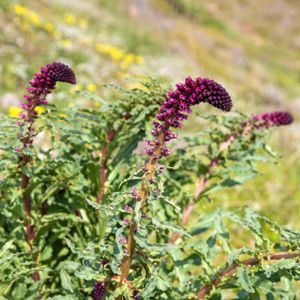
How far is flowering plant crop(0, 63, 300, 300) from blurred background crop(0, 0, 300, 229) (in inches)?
17.9

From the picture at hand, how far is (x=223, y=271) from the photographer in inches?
112

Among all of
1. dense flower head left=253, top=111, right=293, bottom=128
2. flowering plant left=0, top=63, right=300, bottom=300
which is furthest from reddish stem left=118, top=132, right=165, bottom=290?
dense flower head left=253, top=111, right=293, bottom=128

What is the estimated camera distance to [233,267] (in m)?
2.80

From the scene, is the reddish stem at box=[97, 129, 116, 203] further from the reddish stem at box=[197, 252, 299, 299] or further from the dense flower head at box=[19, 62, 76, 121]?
the reddish stem at box=[197, 252, 299, 299]

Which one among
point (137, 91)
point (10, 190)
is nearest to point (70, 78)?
point (137, 91)

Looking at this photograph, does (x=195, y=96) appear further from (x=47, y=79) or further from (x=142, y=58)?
(x=142, y=58)

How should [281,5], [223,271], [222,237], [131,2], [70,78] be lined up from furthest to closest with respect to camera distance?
[281,5] → [131,2] → [222,237] → [223,271] → [70,78]

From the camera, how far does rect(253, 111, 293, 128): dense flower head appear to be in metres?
3.38

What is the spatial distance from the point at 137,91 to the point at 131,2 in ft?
106

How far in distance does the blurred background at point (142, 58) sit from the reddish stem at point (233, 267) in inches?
48.1

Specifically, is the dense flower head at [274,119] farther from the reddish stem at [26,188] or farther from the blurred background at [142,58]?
the reddish stem at [26,188]

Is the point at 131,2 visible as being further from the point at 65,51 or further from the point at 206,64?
the point at 65,51

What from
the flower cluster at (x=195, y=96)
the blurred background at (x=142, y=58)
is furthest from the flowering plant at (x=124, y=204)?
the blurred background at (x=142, y=58)

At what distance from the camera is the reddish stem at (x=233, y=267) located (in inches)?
102
